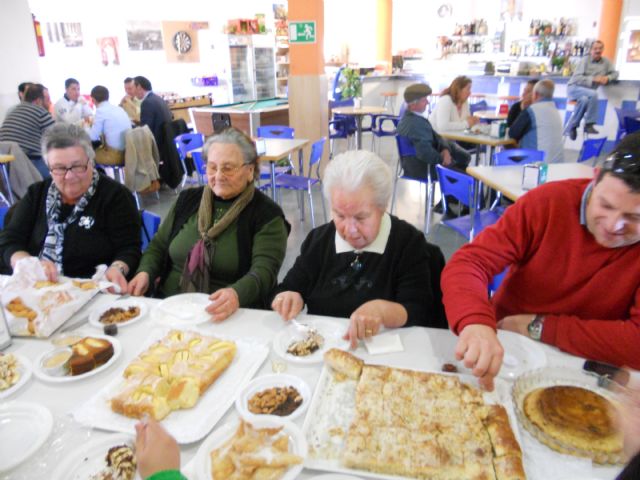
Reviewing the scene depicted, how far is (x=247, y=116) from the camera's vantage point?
24.0ft

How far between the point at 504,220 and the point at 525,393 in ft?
2.02

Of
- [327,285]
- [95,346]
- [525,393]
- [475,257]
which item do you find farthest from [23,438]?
[475,257]

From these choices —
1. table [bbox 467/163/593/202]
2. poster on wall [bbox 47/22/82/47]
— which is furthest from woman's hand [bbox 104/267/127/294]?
poster on wall [bbox 47/22/82/47]

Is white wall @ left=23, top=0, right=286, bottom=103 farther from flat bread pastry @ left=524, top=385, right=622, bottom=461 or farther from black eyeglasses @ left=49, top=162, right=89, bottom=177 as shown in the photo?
flat bread pastry @ left=524, top=385, right=622, bottom=461

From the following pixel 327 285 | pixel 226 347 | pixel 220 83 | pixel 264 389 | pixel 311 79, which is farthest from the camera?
pixel 220 83

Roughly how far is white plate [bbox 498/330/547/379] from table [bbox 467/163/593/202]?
6.07 feet

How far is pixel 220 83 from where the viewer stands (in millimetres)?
10773

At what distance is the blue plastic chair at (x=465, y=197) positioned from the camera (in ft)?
10.2

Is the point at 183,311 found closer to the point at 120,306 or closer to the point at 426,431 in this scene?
the point at 120,306

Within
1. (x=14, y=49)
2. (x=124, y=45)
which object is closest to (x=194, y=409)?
(x=14, y=49)

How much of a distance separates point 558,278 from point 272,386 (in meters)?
0.94

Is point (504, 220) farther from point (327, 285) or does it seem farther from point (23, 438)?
point (23, 438)

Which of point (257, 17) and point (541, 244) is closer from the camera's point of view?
point (541, 244)

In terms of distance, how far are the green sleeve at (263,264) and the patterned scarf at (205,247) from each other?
139 millimetres
